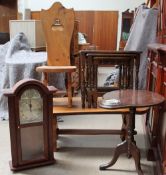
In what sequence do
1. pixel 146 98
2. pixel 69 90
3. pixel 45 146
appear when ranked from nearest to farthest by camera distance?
pixel 146 98 → pixel 45 146 → pixel 69 90

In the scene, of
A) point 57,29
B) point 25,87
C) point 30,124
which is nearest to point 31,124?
point 30,124

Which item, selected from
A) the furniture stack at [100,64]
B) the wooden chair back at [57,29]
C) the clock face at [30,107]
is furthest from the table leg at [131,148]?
the wooden chair back at [57,29]

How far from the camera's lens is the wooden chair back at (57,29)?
2.40 m

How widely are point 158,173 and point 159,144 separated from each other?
261mm

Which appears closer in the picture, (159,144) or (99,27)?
(159,144)

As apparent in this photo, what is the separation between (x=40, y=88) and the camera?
2.11 metres

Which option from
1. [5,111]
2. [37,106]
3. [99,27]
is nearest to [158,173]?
[37,106]

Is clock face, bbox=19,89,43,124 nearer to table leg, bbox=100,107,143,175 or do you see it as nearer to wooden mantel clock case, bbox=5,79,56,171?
wooden mantel clock case, bbox=5,79,56,171

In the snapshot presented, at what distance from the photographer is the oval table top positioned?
169cm

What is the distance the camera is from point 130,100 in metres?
1.79

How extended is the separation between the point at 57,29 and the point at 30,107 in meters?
0.82

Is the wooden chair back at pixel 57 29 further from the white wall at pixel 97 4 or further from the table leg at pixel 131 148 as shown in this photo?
the white wall at pixel 97 4

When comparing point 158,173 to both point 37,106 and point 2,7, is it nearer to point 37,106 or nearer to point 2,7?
point 37,106

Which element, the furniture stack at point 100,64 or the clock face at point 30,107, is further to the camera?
the furniture stack at point 100,64
